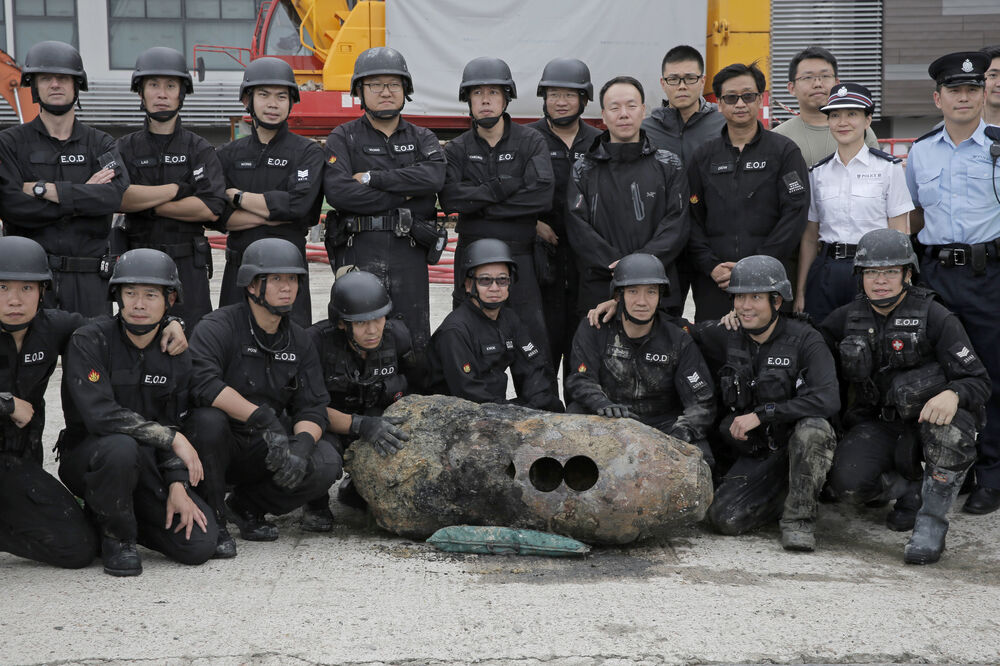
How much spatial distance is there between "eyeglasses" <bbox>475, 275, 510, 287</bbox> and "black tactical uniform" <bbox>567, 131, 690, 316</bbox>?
521 mm

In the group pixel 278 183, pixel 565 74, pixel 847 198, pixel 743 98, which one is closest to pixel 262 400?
pixel 278 183

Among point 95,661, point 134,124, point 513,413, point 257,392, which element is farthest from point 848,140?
point 134,124

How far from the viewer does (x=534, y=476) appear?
5.14 meters

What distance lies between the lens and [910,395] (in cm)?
525

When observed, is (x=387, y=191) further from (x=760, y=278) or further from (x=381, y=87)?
(x=760, y=278)

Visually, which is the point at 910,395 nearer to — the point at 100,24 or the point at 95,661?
the point at 95,661

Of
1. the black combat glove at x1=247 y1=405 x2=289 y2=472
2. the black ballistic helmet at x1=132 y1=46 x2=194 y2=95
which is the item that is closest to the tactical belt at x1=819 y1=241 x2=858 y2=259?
the black combat glove at x1=247 y1=405 x2=289 y2=472

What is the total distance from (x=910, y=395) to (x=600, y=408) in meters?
1.55

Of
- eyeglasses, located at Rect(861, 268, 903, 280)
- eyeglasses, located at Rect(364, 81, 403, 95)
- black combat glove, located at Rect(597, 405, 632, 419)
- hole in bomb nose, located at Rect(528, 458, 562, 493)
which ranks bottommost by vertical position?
hole in bomb nose, located at Rect(528, 458, 562, 493)

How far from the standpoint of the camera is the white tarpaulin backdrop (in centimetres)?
1388

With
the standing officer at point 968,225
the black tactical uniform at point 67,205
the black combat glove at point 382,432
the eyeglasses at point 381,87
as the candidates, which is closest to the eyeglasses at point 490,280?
the black combat glove at point 382,432

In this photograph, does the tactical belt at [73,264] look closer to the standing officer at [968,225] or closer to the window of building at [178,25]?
the standing officer at [968,225]

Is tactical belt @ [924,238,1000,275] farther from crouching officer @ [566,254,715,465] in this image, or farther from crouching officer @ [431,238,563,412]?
crouching officer @ [431,238,563,412]

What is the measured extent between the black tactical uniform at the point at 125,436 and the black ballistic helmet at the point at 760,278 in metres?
2.80
